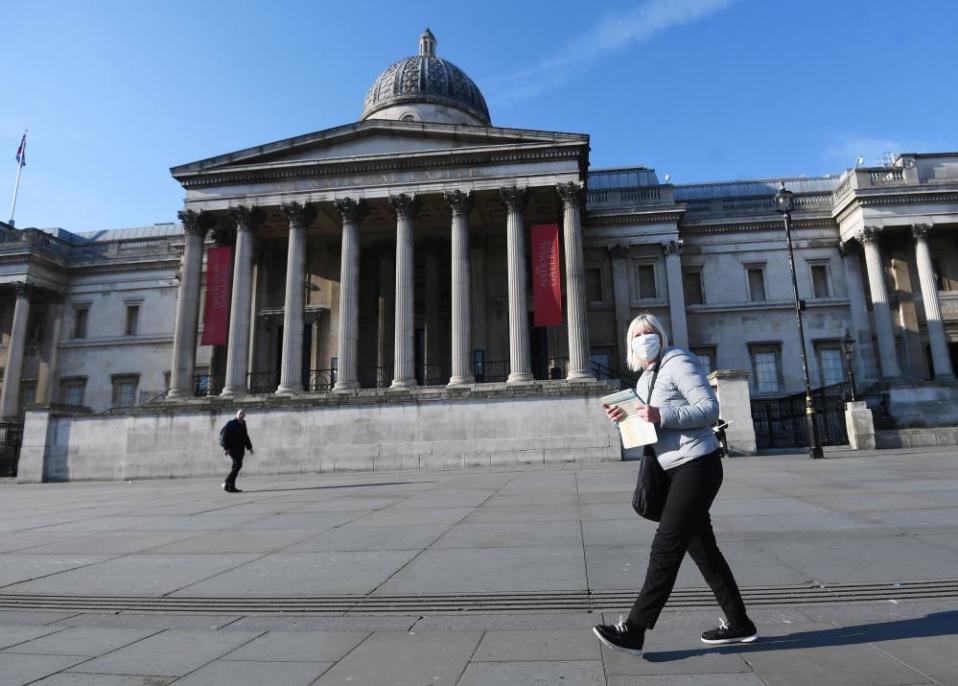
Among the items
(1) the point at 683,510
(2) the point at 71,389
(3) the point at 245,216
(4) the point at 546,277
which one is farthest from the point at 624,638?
(2) the point at 71,389

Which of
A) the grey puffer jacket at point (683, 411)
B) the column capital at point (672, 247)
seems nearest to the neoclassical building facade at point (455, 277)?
the column capital at point (672, 247)

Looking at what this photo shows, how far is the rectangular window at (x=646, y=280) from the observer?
33500 millimetres

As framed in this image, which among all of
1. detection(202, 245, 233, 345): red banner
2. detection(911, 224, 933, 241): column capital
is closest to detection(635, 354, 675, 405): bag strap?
detection(202, 245, 233, 345): red banner

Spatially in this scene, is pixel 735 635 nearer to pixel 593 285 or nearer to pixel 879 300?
→ pixel 593 285

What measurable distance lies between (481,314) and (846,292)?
20.7 m

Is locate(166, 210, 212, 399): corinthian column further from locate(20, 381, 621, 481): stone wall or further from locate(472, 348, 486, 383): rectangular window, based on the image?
locate(472, 348, 486, 383): rectangular window

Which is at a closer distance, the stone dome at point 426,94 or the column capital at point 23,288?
the stone dome at point 426,94

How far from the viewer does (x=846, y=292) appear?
1320 inches

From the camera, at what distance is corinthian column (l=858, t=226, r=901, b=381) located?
102 ft

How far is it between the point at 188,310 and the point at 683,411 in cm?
2697

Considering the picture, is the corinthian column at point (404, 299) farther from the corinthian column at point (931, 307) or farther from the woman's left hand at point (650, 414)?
the corinthian column at point (931, 307)

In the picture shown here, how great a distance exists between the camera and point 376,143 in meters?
27.1

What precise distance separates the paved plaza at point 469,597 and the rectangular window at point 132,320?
33.7m

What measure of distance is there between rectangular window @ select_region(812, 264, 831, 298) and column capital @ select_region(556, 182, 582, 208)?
1732cm
